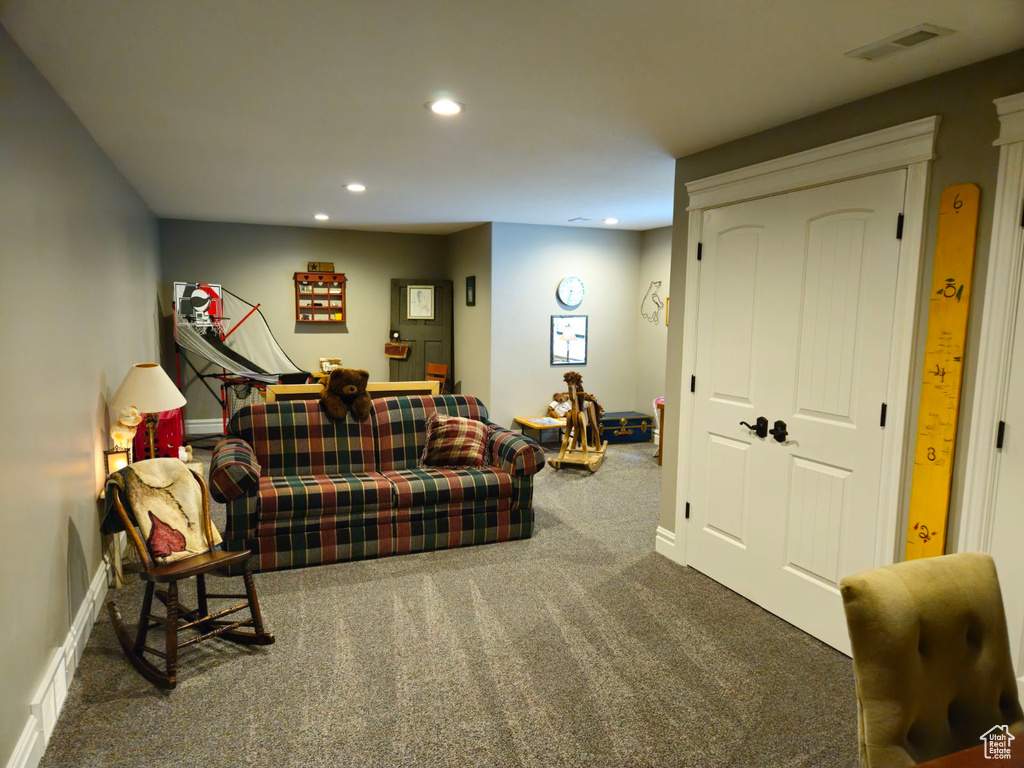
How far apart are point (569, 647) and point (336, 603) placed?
46.0 inches

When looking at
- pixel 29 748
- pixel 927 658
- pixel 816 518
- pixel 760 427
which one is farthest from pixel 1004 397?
pixel 29 748

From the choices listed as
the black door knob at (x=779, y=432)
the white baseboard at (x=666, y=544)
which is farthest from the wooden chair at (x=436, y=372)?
the black door knob at (x=779, y=432)

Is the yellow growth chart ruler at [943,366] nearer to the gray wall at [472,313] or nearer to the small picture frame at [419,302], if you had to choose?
the gray wall at [472,313]

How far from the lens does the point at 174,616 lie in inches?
94.9

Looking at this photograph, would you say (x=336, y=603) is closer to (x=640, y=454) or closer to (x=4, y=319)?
(x=4, y=319)

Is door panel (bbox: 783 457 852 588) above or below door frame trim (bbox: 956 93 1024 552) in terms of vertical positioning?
below

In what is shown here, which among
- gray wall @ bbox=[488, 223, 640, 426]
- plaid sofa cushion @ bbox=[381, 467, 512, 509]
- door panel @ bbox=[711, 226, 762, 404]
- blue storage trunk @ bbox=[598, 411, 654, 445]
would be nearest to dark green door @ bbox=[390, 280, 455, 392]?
gray wall @ bbox=[488, 223, 640, 426]

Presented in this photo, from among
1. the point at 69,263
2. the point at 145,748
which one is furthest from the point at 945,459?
the point at 69,263

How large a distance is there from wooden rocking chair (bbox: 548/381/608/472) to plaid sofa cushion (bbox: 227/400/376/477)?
2.23 meters

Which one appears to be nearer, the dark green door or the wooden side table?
A: the wooden side table

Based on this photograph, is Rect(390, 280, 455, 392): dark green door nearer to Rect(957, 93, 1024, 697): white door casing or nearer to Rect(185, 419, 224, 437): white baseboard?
Rect(185, 419, 224, 437): white baseboard

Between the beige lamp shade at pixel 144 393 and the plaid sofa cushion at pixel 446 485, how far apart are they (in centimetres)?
130

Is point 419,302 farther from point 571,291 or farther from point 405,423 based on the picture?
point 405,423

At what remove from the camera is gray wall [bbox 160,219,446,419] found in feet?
22.0
